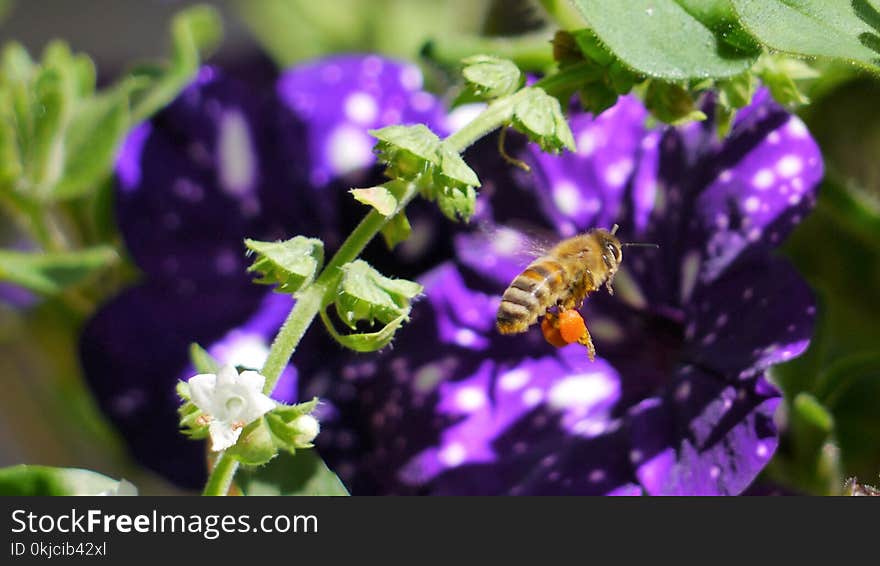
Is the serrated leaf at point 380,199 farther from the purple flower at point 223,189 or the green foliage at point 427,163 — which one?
the purple flower at point 223,189

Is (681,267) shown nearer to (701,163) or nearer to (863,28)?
(701,163)

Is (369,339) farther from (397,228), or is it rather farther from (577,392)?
(577,392)

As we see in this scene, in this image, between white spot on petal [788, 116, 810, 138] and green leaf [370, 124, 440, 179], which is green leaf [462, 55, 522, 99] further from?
white spot on petal [788, 116, 810, 138]

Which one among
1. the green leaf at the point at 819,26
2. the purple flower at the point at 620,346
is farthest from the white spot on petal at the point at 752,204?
the green leaf at the point at 819,26

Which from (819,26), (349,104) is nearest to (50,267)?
(349,104)

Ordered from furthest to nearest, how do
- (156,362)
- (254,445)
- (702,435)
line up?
(156,362), (702,435), (254,445)

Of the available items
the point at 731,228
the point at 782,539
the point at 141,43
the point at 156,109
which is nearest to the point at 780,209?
the point at 731,228
